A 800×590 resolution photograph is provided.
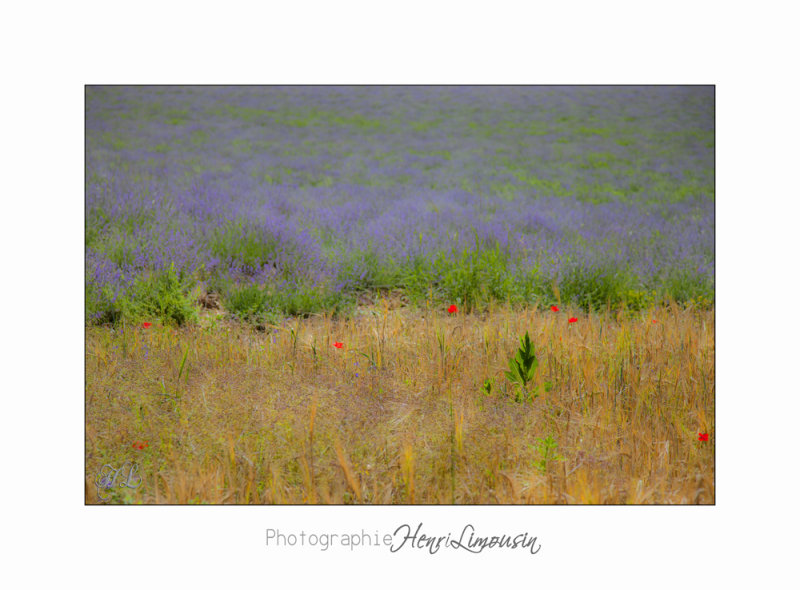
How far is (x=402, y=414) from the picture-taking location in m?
2.32

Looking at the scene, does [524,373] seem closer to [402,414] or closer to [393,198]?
[402,414]

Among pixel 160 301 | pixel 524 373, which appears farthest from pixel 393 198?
pixel 524 373

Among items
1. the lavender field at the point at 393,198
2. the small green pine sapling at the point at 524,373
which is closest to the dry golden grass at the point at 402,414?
the small green pine sapling at the point at 524,373

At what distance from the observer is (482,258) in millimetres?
3596

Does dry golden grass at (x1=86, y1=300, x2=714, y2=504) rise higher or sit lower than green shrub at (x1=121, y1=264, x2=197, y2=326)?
lower

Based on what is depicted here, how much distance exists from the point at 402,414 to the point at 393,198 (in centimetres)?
253

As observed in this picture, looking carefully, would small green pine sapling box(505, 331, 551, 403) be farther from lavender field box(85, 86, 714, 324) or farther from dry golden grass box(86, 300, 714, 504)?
lavender field box(85, 86, 714, 324)

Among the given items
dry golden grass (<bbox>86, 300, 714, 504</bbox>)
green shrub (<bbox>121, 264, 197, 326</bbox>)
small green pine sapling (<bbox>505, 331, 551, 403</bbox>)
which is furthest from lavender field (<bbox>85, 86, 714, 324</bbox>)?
small green pine sapling (<bbox>505, 331, 551, 403</bbox>)

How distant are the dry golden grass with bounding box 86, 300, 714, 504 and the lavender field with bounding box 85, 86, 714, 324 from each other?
408mm

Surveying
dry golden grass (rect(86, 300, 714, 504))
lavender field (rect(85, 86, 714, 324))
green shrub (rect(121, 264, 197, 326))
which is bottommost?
dry golden grass (rect(86, 300, 714, 504))

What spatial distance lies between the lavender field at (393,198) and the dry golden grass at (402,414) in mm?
408

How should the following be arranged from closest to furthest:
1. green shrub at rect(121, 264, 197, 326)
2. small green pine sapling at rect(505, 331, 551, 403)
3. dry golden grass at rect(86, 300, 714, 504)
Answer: dry golden grass at rect(86, 300, 714, 504) → small green pine sapling at rect(505, 331, 551, 403) → green shrub at rect(121, 264, 197, 326)

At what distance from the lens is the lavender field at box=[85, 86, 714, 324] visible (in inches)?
120

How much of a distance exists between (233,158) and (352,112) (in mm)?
1204
